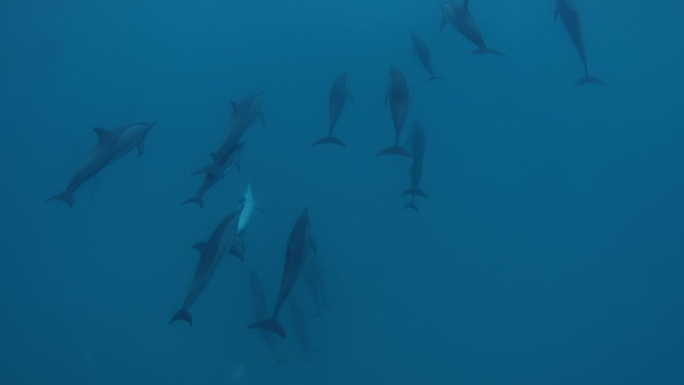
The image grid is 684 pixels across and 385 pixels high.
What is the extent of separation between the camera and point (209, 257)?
448 cm

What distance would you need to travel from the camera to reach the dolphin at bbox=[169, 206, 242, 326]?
443 cm

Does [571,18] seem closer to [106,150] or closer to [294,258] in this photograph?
[294,258]

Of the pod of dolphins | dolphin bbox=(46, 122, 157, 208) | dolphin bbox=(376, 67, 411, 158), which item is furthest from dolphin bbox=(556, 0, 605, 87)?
dolphin bbox=(46, 122, 157, 208)

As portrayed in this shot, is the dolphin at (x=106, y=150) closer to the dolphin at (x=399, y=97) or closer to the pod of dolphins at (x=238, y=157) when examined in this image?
the pod of dolphins at (x=238, y=157)

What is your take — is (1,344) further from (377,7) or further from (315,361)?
(377,7)

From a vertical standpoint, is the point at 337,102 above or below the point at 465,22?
below

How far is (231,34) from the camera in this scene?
47.8ft

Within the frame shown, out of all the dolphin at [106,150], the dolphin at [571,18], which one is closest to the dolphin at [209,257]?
the dolphin at [106,150]

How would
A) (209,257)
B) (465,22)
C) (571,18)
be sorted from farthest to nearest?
(571,18) < (465,22) < (209,257)

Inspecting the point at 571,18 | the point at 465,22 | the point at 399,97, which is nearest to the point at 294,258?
the point at 399,97

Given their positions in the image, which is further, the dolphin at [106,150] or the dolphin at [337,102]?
the dolphin at [337,102]

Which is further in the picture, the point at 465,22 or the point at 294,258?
the point at 465,22

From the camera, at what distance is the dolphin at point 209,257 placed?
4434 millimetres

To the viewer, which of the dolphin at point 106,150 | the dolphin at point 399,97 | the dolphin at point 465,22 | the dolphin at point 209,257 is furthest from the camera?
the dolphin at point 465,22
